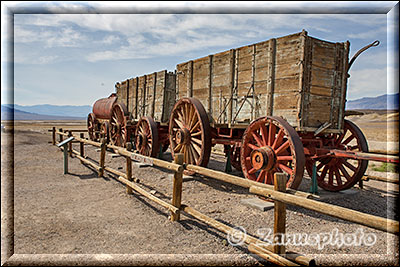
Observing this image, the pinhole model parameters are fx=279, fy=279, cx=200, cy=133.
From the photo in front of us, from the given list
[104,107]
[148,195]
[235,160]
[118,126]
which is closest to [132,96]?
[118,126]

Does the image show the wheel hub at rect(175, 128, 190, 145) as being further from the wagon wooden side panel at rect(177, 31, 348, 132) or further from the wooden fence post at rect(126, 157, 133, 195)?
the wooden fence post at rect(126, 157, 133, 195)

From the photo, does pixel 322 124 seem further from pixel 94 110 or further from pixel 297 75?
pixel 94 110

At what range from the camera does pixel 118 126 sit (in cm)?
1234

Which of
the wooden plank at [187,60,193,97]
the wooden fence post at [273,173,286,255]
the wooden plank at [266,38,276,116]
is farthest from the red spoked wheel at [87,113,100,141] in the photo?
the wooden fence post at [273,173,286,255]

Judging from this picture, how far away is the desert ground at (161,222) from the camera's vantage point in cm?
358

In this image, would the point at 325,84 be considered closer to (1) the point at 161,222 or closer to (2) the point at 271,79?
(2) the point at 271,79

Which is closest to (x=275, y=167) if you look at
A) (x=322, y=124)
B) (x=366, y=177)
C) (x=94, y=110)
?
(x=322, y=124)

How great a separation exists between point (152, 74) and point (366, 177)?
303 inches

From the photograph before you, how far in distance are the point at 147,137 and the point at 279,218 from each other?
24.5ft

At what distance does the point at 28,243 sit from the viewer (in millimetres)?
3842

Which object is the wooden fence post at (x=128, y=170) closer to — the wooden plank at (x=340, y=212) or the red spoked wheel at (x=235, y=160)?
the red spoked wheel at (x=235, y=160)

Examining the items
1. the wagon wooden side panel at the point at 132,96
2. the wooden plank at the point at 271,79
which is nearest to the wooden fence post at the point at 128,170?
the wooden plank at the point at 271,79

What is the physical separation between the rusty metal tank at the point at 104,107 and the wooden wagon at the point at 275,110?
7.44 m

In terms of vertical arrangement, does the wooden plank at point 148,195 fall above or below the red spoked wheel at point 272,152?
below
